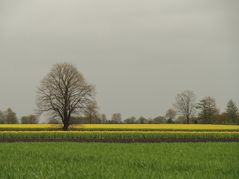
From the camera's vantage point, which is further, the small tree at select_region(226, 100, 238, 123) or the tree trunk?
the small tree at select_region(226, 100, 238, 123)

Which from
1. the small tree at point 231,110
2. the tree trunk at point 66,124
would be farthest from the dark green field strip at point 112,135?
the small tree at point 231,110

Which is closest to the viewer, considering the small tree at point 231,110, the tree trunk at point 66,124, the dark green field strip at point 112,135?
the dark green field strip at point 112,135

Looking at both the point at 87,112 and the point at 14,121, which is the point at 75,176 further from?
the point at 14,121

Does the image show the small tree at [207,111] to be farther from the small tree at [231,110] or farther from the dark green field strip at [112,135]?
the dark green field strip at [112,135]

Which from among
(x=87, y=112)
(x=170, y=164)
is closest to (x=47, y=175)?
(x=170, y=164)

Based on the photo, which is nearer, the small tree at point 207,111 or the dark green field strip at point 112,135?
the dark green field strip at point 112,135

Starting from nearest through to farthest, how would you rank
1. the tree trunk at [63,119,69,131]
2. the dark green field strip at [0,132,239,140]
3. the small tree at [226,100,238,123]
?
the dark green field strip at [0,132,239,140] → the tree trunk at [63,119,69,131] → the small tree at [226,100,238,123]

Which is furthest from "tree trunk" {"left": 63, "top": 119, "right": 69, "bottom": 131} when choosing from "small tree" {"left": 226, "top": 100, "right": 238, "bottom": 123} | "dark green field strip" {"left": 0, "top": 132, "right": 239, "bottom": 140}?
"small tree" {"left": 226, "top": 100, "right": 238, "bottom": 123}

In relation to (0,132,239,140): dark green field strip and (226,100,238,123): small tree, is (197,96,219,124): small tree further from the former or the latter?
(0,132,239,140): dark green field strip

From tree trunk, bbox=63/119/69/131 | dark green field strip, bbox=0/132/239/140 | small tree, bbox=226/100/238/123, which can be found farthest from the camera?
small tree, bbox=226/100/238/123

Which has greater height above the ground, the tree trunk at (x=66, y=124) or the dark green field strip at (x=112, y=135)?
the tree trunk at (x=66, y=124)

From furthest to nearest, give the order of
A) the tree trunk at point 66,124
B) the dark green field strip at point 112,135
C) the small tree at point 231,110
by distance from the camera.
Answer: the small tree at point 231,110 → the tree trunk at point 66,124 → the dark green field strip at point 112,135

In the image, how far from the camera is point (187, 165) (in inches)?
499

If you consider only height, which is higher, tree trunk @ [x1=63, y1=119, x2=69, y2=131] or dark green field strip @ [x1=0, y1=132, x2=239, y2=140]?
tree trunk @ [x1=63, y1=119, x2=69, y2=131]
